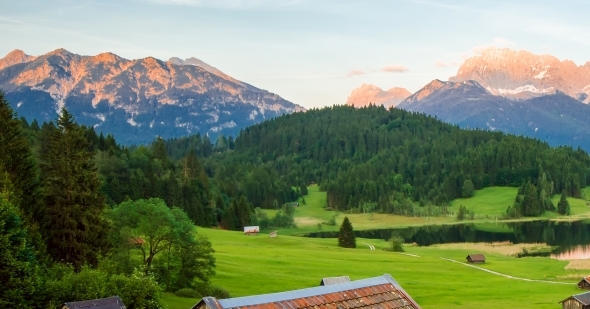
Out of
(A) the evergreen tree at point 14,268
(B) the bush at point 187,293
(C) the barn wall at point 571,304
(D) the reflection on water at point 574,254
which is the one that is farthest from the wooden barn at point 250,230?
(A) the evergreen tree at point 14,268

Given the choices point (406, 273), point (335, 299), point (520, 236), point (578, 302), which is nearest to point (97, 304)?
point (335, 299)

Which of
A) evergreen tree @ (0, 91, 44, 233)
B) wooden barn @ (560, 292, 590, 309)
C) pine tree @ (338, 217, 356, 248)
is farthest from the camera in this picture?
pine tree @ (338, 217, 356, 248)

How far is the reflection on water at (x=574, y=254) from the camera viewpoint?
401 ft

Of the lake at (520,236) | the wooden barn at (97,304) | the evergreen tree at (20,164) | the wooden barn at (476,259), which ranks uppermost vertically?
the evergreen tree at (20,164)

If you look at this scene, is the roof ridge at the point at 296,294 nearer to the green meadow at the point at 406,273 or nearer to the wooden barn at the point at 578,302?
the green meadow at the point at 406,273

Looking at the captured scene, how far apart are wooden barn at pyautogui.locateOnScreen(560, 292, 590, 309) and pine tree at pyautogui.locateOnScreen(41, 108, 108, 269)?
4487cm

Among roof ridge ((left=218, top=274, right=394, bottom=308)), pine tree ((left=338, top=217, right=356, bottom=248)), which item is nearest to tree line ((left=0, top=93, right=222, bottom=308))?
roof ridge ((left=218, top=274, right=394, bottom=308))

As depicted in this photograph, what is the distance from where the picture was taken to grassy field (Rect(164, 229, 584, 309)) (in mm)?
69438

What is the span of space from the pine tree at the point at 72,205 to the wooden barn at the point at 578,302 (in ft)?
147

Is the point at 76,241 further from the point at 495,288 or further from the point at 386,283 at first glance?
the point at 495,288

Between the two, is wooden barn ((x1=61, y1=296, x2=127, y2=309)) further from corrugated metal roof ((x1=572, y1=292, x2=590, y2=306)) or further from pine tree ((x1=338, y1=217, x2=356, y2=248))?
pine tree ((x1=338, y1=217, x2=356, y2=248))

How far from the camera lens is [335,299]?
19500 millimetres

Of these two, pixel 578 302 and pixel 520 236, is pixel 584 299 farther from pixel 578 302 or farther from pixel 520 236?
pixel 520 236

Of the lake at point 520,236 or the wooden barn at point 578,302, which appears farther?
the lake at point 520,236
